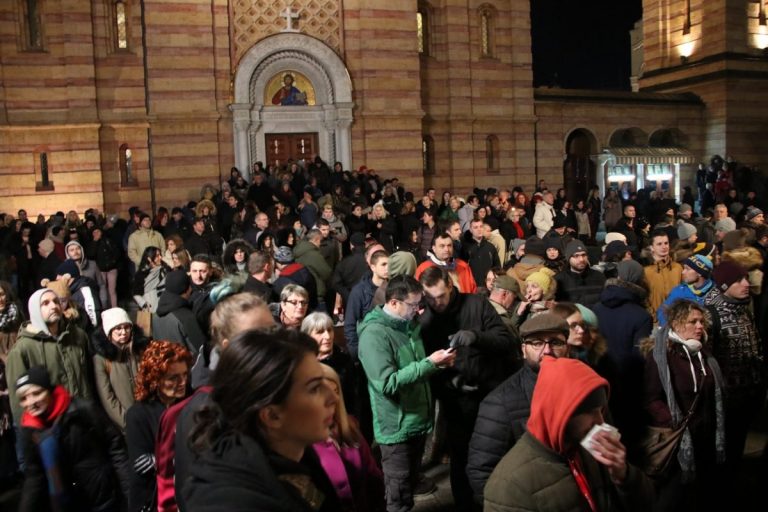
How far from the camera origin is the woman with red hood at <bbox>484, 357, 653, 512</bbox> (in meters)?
2.94

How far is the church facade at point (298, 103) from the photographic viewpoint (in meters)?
19.4

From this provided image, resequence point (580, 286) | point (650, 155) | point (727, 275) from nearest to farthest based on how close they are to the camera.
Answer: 1. point (727, 275)
2. point (580, 286)
3. point (650, 155)

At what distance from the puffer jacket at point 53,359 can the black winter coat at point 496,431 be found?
310cm

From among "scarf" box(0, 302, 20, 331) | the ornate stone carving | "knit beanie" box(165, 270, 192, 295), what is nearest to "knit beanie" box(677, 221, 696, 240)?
"knit beanie" box(165, 270, 192, 295)

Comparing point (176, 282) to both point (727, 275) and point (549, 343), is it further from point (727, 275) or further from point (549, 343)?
point (727, 275)

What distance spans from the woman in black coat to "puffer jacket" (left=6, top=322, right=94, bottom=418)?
12.2 ft

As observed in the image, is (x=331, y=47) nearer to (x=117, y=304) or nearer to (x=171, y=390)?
(x=117, y=304)

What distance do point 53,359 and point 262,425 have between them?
13.1 feet

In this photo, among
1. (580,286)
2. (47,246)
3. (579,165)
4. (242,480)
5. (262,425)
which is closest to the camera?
(242,480)

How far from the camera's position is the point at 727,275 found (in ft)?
19.6

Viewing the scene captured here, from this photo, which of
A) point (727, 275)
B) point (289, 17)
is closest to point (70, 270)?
point (727, 275)

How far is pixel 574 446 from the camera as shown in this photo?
9.89 feet

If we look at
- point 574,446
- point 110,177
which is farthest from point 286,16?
point 574,446

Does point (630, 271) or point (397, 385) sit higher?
point (630, 271)
